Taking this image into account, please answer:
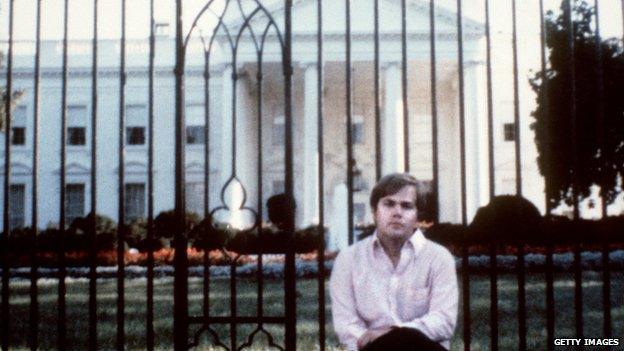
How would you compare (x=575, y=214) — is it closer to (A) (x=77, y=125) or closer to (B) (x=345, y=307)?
(B) (x=345, y=307)

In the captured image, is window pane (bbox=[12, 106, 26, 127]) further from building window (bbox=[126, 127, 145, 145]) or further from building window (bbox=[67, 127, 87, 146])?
building window (bbox=[126, 127, 145, 145])

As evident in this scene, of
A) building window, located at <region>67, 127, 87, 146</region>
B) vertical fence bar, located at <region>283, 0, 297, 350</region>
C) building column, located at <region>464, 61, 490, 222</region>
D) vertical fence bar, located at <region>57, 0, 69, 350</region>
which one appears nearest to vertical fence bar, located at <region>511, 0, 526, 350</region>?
vertical fence bar, located at <region>283, 0, 297, 350</region>

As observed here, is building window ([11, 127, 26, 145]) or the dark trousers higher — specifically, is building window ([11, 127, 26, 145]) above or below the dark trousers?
above

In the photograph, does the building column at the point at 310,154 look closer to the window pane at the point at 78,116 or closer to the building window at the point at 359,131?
the building window at the point at 359,131

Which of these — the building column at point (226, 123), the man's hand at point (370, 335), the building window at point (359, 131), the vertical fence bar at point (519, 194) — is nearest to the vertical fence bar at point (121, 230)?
the man's hand at point (370, 335)

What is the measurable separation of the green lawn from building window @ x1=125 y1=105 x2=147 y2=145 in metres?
19.0

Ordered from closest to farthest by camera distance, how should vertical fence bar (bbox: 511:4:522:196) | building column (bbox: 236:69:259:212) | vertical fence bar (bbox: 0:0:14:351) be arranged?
vertical fence bar (bbox: 511:4:522:196), vertical fence bar (bbox: 0:0:14:351), building column (bbox: 236:69:259:212)

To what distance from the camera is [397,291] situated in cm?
294

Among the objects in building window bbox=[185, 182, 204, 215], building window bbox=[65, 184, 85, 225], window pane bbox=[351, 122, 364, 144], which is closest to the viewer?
building window bbox=[185, 182, 204, 215]

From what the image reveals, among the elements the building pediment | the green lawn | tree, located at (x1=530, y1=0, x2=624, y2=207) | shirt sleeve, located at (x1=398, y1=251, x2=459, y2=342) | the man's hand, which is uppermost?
the building pediment

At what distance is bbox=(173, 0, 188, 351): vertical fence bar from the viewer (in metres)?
3.68

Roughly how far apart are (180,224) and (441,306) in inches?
59.1

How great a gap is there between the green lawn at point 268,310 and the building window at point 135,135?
19.0 meters

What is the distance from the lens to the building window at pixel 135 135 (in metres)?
31.1
